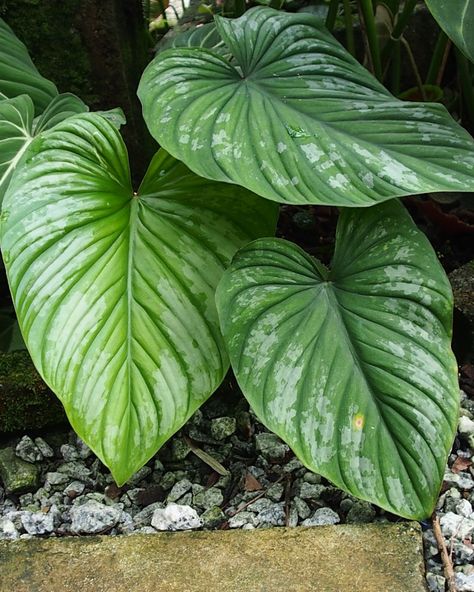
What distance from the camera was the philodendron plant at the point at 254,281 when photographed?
1.08 metres

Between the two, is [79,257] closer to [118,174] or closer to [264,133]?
[118,174]

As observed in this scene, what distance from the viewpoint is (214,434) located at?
147cm

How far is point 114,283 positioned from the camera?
117 centimetres

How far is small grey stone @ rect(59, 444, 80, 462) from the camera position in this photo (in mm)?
1460

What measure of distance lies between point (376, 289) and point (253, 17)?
2.07ft

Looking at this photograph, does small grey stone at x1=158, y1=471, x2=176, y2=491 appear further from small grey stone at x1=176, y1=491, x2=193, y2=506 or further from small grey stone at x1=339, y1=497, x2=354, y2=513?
small grey stone at x1=339, y1=497, x2=354, y2=513

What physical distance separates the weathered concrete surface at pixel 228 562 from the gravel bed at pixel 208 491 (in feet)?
0.29

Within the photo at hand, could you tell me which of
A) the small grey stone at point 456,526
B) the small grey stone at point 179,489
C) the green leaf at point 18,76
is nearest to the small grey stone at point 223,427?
the small grey stone at point 179,489

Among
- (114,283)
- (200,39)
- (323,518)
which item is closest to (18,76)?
(200,39)

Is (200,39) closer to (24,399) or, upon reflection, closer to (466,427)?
(24,399)

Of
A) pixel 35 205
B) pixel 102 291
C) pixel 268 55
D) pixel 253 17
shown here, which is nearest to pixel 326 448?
pixel 102 291

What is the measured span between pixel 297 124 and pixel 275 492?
0.66 m

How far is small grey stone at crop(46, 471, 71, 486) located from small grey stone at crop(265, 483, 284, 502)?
0.39 metres

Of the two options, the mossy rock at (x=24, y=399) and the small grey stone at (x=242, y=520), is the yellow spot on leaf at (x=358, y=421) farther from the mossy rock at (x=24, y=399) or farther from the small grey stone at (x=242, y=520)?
the mossy rock at (x=24, y=399)
